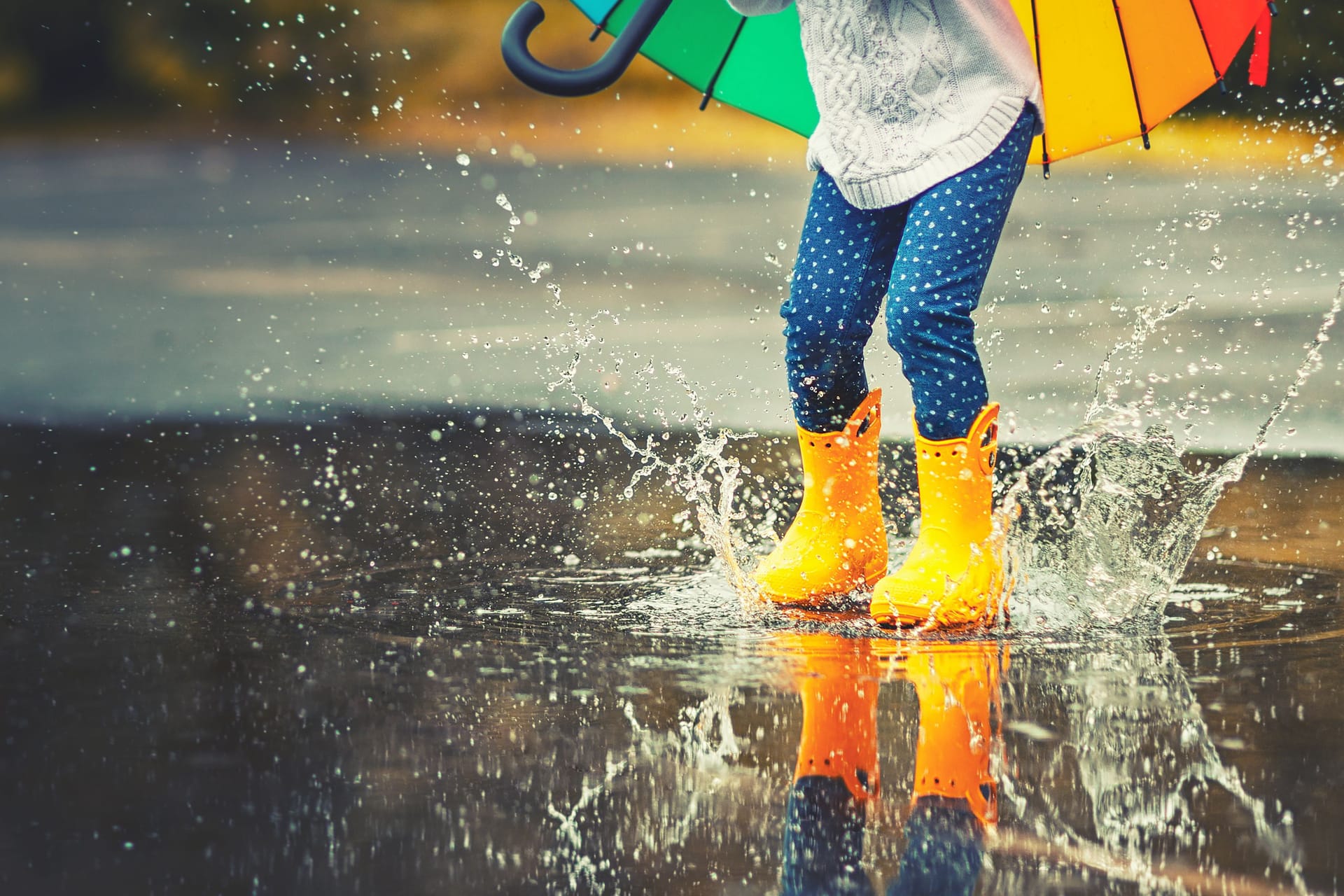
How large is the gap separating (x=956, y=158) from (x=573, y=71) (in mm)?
645

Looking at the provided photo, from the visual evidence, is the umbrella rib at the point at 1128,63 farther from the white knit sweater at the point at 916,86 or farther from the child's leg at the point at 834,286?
the child's leg at the point at 834,286

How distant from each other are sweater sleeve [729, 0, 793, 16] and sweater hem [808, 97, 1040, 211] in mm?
298

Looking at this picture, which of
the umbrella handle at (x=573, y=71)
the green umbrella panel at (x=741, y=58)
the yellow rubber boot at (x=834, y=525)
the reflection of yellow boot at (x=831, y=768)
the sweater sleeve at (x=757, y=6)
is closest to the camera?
the reflection of yellow boot at (x=831, y=768)

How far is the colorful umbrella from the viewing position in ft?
8.38

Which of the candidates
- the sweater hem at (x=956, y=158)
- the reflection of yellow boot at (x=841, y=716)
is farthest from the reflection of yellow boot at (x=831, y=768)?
the sweater hem at (x=956, y=158)

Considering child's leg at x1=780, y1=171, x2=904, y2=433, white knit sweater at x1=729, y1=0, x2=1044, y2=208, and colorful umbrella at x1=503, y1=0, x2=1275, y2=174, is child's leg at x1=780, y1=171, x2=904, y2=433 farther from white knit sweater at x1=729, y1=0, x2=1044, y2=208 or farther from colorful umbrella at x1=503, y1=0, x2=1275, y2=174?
colorful umbrella at x1=503, y1=0, x2=1275, y2=174

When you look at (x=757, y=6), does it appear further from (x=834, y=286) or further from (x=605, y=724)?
(x=605, y=724)

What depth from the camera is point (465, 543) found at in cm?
300

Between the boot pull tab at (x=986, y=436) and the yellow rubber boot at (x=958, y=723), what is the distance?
11.4 inches

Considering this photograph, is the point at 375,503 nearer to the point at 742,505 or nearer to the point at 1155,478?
the point at 742,505

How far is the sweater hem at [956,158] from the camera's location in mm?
2279

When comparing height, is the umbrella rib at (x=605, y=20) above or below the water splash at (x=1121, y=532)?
above

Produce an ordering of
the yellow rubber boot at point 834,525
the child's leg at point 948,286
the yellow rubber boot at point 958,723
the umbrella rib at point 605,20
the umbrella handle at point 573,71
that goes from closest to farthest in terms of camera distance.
→ the yellow rubber boot at point 958,723 < the umbrella handle at point 573,71 < the child's leg at point 948,286 < the yellow rubber boot at point 834,525 < the umbrella rib at point 605,20

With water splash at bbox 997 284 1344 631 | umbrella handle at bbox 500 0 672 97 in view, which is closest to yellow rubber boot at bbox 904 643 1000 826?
water splash at bbox 997 284 1344 631
